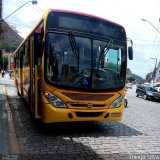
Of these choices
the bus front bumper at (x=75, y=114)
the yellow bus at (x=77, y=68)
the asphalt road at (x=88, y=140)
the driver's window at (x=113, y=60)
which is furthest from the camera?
the driver's window at (x=113, y=60)

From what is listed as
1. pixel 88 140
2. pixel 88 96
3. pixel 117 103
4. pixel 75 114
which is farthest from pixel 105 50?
pixel 88 140

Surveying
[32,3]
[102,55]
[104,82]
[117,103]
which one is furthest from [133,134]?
[32,3]

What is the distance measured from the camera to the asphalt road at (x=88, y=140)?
7.16 metres

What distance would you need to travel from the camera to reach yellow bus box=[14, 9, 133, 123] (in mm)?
8798

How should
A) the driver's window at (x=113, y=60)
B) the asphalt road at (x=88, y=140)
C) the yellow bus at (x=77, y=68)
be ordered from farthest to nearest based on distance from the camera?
the driver's window at (x=113, y=60) < the yellow bus at (x=77, y=68) < the asphalt road at (x=88, y=140)

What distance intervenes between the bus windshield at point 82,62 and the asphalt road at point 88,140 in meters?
1.33

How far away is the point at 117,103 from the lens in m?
9.64

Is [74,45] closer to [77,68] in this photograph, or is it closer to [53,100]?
[77,68]

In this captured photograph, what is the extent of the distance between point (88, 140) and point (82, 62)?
2017 mm

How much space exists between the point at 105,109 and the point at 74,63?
1523 mm

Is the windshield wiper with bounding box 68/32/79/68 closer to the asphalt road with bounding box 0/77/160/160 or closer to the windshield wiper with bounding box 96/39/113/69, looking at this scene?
the windshield wiper with bounding box 96/39/113/69

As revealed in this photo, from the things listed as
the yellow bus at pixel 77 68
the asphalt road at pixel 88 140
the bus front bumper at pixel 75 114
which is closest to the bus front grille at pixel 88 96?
the yellow bus at pixel 77 68

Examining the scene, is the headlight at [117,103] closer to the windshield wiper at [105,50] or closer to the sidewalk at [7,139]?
the windshield wiper at [105,50]

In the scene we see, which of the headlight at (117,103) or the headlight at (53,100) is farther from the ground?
the headlight at (53,100)
